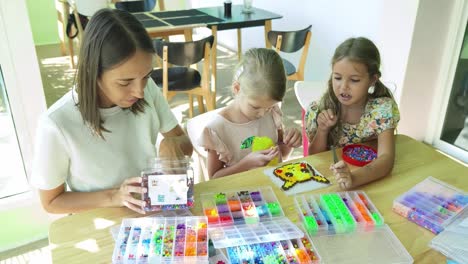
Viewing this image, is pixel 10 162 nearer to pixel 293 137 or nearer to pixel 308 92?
pixel 293 137

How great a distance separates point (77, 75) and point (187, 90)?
233 cm

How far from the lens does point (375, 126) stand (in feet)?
5.13

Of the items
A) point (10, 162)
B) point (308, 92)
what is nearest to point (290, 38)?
point (308, 92)

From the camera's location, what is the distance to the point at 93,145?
1.22 meters

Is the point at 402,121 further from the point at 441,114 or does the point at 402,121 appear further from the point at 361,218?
the point at 361,218

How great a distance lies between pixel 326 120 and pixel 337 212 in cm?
57

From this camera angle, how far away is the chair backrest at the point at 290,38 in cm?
353

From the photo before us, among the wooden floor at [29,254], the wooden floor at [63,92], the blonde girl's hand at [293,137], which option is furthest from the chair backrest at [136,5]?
the blonde girl's hand at [293,137]

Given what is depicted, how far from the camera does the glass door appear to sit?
2.00m

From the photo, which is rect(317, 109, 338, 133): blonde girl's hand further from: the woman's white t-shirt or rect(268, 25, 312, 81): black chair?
rect(268, 25, 312, 81): black chair

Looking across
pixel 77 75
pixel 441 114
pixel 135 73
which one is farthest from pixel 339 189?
pixel 441 114

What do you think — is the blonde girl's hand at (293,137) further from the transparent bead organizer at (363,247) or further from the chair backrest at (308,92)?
the chair backrest at (308,92)

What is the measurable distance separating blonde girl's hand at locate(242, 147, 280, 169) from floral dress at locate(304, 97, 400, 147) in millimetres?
357

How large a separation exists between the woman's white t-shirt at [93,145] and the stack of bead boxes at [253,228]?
33 cm
